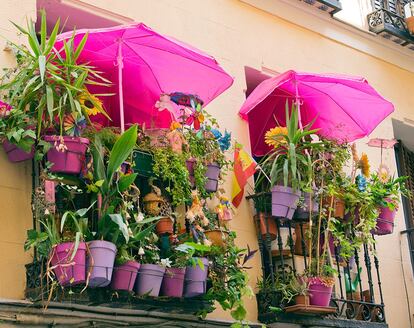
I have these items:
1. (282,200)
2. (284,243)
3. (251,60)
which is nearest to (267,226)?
(284,243)

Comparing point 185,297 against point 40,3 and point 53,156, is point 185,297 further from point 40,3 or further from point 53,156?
point 40,3

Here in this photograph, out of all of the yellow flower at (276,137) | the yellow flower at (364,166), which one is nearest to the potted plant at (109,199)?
the yellow flower at (276,137)

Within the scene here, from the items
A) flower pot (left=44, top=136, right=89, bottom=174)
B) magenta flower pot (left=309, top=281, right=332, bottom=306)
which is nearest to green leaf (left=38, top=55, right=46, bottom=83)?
flower pot (left=44, top=136, right=89, bottom=174)

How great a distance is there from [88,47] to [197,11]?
214 cm

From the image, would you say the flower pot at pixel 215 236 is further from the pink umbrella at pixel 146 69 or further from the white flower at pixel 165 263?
the pink umbrella at pixel 146 69

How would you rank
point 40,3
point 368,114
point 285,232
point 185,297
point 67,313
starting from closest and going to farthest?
point 67,313 < point 185,297 < point 40,3 < point 285,232 < point 368,114

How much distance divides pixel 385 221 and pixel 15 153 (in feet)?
14.6

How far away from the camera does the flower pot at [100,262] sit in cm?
766

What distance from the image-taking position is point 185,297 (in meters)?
8.71

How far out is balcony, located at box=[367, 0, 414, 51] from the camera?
12680 millimetres

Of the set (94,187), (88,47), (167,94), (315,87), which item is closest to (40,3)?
→ (88,47)

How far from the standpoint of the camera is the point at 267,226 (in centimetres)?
998

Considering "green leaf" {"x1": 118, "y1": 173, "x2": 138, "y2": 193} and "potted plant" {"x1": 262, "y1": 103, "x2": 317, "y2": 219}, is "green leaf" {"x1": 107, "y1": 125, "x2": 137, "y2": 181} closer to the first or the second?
"green leaf" {"x1": 118, "y1": 173, "x2": 138, "y2": 193}

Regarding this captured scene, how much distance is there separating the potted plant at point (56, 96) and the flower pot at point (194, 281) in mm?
1316
